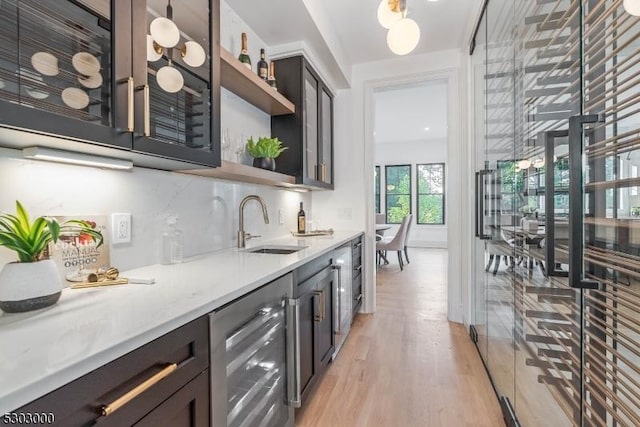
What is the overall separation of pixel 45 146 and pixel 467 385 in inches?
94.7

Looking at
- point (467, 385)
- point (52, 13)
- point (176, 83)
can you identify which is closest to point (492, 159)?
point (467, 385)

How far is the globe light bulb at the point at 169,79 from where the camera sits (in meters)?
1.12

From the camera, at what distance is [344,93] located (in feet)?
10.9

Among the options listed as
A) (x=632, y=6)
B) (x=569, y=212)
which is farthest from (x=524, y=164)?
(x=632, y=6)

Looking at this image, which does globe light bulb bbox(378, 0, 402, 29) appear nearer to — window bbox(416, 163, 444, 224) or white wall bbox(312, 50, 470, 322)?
white wall bbox(312, 50, 470, 322)

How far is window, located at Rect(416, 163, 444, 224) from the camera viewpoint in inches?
318

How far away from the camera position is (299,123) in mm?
2453

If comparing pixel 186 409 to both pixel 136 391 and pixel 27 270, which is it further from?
pixel 27 270

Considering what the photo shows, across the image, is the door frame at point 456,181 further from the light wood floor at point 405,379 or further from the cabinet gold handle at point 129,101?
the cabinet gold handle at point 129,101

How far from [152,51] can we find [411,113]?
5430 millimetres

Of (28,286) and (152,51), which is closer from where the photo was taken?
(28,286)

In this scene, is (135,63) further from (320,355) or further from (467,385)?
(467,385)

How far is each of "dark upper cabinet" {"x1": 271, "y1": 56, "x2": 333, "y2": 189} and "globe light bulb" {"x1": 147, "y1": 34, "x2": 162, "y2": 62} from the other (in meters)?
1.39

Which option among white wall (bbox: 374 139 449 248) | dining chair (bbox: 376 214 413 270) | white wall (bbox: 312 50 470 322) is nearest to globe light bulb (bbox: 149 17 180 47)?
white wall (bbox: 312 50 470 322)
